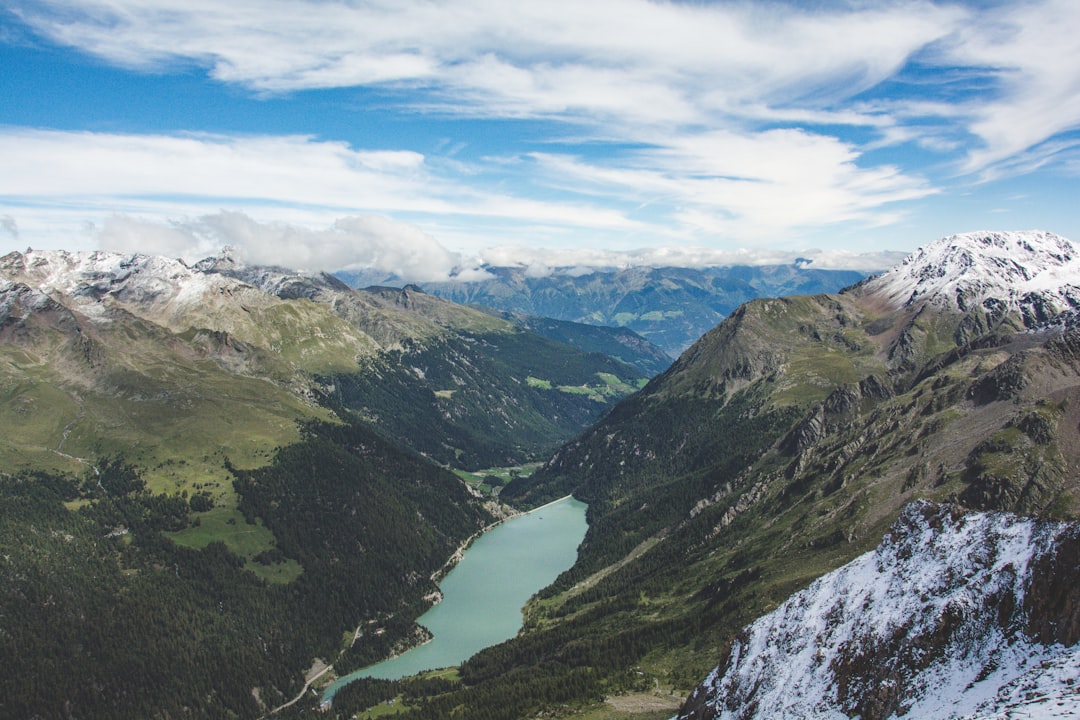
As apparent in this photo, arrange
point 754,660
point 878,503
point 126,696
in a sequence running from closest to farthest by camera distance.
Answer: point 754,660 → point 878,503 → point 126,696

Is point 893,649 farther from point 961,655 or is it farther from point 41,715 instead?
point 41,715

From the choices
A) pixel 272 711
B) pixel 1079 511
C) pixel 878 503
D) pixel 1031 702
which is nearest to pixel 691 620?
pixel 878 503

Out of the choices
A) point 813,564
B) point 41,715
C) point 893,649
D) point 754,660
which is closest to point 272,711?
point 41,715

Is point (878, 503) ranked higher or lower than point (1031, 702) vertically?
lower

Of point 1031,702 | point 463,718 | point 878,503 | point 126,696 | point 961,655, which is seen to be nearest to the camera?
point 1031,702

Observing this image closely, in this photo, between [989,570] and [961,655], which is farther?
[989,570]

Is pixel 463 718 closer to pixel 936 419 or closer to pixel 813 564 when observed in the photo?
pixel 813 564

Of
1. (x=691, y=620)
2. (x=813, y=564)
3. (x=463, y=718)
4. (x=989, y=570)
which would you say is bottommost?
(x=463, y=718)
